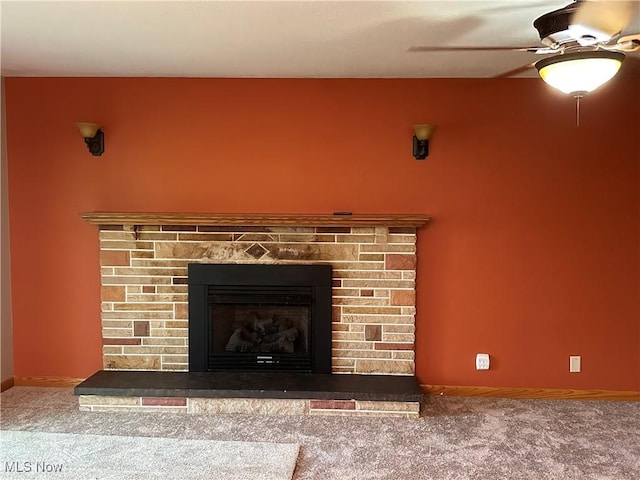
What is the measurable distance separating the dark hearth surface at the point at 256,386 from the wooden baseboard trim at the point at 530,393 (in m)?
0.30

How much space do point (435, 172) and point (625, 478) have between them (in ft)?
6.81

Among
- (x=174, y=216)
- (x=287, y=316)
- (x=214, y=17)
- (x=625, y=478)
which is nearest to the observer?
(x=214, y=17)

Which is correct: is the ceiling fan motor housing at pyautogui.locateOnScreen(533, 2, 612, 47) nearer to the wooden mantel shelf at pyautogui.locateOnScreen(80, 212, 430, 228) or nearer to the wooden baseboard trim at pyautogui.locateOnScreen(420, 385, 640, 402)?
the wooden mantel shelf at pyautogui.locateOnScreen(80, 212, 430, 228)

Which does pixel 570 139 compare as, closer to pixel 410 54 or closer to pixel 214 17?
pixel 410 54

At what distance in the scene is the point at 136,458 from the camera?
2.72 m

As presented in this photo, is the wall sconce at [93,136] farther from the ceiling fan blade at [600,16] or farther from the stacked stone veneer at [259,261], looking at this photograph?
the ceiling fan blade at [600,16]

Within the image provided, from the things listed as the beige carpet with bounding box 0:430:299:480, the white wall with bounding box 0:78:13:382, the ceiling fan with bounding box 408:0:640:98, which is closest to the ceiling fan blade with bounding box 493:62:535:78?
the ceiling fan with bounding box 408:0:640:98

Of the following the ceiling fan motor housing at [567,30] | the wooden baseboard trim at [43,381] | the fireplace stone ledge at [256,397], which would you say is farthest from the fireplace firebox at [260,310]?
the ceiling fan motor housing at [567,30]

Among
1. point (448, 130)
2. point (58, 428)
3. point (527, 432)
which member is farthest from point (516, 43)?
point (58, 428)

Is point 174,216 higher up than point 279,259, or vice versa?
point 174,216

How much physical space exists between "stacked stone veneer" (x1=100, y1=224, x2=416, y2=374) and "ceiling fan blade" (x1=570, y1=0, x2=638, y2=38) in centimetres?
181

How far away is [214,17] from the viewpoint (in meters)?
2.38

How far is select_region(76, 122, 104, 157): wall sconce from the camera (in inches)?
136

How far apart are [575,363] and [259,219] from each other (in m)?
2.44
